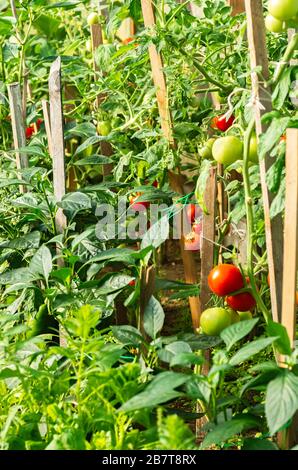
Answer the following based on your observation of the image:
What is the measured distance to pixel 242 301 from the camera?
2.01 m

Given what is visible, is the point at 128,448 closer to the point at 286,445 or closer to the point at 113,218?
the point at 286,445

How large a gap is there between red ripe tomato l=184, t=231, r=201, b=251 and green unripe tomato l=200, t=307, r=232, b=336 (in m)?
0.37

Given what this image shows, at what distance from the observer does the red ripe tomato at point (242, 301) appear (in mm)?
2008

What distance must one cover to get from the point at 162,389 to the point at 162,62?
115 cm

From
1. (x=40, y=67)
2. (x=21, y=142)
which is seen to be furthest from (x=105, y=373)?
(x=40, y=67)

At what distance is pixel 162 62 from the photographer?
239 centimetres

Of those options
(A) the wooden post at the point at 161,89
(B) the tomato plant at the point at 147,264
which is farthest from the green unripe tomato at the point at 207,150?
(A) the wooden post at the point at 161,89

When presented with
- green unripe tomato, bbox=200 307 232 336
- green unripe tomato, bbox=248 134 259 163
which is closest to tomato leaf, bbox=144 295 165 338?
green unripe tomato, bbox=200 307 232 336

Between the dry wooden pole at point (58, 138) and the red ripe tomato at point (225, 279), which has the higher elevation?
the dry wooden pole at point (58, 138)

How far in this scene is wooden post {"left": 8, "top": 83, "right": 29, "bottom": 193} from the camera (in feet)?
7.86

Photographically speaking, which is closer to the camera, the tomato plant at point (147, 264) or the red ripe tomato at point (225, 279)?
the tomato plant at point (147, 264)

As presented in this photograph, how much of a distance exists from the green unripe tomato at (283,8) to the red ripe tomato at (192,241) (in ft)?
2.45

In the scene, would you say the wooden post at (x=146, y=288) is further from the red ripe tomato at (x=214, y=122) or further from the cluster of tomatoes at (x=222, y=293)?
Result: the red ripe tomato at (x=214, y=122)

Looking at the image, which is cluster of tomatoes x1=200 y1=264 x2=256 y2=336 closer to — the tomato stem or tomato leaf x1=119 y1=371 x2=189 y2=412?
the tomato stem
